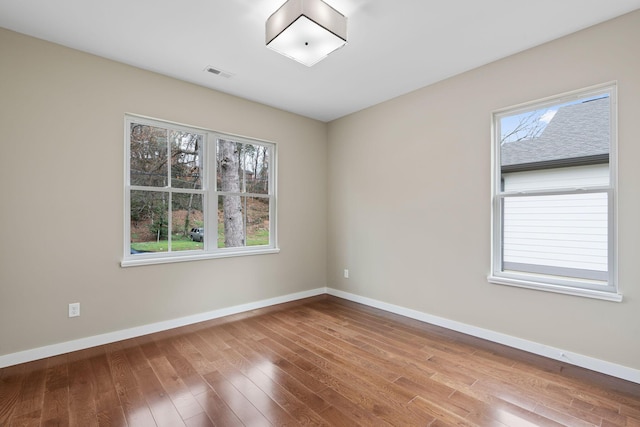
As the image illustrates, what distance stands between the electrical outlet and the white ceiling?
2.41 metres

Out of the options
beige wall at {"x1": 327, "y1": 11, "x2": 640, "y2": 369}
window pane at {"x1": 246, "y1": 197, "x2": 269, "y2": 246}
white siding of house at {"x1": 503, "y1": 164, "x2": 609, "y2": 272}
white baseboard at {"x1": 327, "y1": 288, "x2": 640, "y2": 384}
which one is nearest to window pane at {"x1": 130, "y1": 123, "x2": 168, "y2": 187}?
window pane at {"x1": 246, "y1": 197, "x2": 269, "y2": 246}

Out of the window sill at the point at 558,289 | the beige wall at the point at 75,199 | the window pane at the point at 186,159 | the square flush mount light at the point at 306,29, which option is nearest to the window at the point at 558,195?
the window sill at the point at 558,289

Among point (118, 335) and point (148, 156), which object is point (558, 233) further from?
point (118, 335)

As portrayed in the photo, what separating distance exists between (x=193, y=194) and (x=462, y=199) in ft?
10.3

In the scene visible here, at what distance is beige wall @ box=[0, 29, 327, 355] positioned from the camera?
2.55 m

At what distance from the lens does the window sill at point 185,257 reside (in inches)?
123

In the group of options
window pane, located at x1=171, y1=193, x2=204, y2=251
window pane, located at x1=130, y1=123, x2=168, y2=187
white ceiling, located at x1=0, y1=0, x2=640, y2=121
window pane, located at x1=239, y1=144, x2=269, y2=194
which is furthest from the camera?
window pane, located at x1=239, y1=144, x2=269, y2=194

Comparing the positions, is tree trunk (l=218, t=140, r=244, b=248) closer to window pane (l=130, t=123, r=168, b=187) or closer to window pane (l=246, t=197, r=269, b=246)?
window pane (l=246, t=197, r=269, b=246)

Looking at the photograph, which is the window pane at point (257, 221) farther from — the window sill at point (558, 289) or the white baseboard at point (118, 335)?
the window sill at point (558, 289)

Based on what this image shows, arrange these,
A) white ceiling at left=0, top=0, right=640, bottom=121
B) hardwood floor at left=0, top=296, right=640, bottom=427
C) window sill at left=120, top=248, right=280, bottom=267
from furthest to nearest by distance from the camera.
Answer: window sill at left=120, top=248, right=280, bottom=267 → white ceiling at left=0, top=0, right=640, bottom=121 → hardwood floor at left=0, top=296, right=640, bottom=427

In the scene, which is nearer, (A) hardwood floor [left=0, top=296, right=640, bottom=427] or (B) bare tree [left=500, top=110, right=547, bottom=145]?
(A) hardwood floor [left=0, top=296, right=640, bottom=427]

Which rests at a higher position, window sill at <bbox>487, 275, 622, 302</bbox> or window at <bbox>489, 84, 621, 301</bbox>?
window at <bbox>489, 84, 621, 301</bbox>

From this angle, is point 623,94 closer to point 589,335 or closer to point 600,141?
point 600,141

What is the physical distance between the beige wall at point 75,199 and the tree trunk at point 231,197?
299 mm
